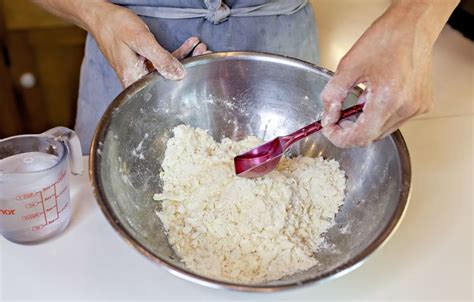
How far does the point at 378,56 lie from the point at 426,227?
0.28m

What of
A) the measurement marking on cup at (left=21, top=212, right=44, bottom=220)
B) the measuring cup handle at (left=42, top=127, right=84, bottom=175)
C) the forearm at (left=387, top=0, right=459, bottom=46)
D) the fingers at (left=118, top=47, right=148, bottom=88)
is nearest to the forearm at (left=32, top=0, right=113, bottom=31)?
the fingers at (left=118, top=47, right=148, bottom=88)

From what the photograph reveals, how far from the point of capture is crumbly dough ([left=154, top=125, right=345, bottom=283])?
2.43 ft

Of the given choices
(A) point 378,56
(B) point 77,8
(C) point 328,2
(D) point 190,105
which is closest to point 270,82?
(D) point 190,105

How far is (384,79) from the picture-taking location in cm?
70

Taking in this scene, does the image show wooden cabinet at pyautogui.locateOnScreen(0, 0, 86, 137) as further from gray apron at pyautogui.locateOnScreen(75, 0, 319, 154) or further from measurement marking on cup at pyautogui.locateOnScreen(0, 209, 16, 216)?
measurement marking on cup at pyautogui.locateOnScreen(0, 209, 16, 216)

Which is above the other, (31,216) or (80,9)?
(80,9)

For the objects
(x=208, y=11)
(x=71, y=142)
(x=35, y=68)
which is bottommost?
(x=35, y=68)

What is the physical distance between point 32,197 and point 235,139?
13.4 inches

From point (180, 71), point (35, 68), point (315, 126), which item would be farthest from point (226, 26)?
point (35, 68)

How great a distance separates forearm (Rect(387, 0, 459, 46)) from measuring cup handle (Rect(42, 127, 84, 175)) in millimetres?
443

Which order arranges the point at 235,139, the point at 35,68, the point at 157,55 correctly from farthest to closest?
the point at 35,68 → the point at 235,139 → the point at 157,55

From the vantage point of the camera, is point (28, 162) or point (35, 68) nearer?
point (28, 162)

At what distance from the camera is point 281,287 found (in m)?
0.61

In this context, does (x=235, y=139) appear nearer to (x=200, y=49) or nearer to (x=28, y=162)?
(x=200, y=49)
